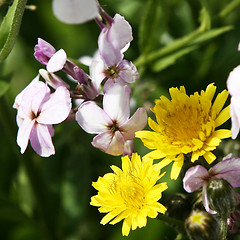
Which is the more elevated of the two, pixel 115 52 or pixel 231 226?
pixel 115 52

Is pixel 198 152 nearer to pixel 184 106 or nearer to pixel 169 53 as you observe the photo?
pixel 184 106

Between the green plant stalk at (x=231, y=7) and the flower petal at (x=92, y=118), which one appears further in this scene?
the green plant stalk at (x=231, y=7)

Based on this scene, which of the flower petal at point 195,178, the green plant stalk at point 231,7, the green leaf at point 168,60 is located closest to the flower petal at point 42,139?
the flower petal at point 195,178

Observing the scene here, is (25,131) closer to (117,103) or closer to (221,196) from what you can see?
(117,103)

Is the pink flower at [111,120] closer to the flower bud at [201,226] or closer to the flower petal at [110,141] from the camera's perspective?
the flower petal at [110,141]

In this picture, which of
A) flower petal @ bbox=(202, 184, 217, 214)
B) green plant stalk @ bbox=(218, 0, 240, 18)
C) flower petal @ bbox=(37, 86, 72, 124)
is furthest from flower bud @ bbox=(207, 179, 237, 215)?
green plant stalk @ bbox=(218, 0, 240, 18)

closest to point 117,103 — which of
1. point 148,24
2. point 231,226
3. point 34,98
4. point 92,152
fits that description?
point 34,98

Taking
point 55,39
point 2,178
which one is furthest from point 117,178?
point 55,39
